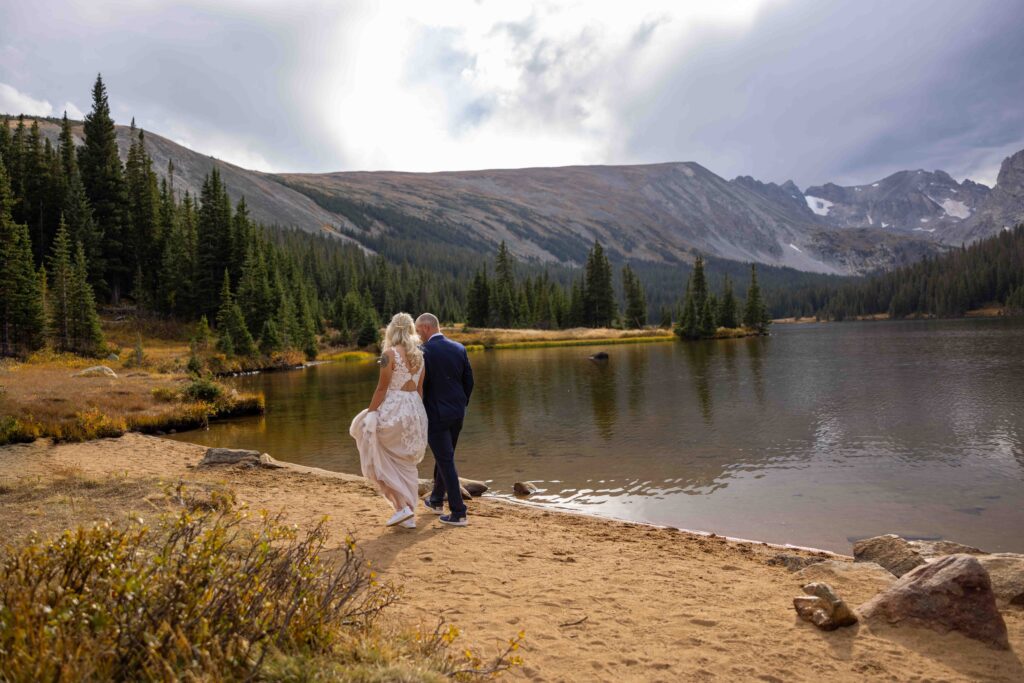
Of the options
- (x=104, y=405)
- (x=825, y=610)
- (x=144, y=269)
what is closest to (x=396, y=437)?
(x=825, y=610)

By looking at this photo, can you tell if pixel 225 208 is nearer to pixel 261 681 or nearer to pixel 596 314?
pixel 596 314

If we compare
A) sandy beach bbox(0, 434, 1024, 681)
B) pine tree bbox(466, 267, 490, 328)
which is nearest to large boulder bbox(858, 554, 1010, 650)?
sandy beach bbox(0, 434, 1024, 681)

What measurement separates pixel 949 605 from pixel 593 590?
11.8ft

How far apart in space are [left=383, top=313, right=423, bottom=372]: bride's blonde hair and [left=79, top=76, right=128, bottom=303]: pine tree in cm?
7393

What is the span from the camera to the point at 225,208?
7712 cm

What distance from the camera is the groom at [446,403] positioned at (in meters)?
9.51

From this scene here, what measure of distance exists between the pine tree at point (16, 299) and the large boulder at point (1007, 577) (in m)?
54.4

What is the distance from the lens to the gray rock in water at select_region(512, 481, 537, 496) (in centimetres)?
1340

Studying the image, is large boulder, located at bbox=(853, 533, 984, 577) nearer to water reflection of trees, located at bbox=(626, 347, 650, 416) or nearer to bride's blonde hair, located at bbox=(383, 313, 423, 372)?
bride's blonde hair, located at bbox=(383, 313, 423, 372)

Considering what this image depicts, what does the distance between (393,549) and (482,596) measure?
6.53 ft

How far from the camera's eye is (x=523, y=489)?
13469 millimetres

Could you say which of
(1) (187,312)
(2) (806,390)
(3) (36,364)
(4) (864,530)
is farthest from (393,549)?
(1) (187,312)

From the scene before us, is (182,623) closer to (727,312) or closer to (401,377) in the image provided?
(401,377)

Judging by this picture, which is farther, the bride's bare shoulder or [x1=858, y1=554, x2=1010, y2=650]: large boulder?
the bride's bare shoulder
